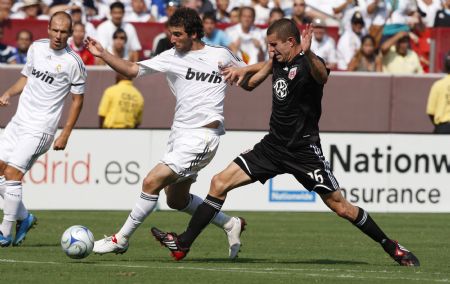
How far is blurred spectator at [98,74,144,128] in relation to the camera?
2116 cm

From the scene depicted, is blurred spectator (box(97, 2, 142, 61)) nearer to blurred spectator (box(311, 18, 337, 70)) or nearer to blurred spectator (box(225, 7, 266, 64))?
blurred spectator (box(225, 7, 266, 64))

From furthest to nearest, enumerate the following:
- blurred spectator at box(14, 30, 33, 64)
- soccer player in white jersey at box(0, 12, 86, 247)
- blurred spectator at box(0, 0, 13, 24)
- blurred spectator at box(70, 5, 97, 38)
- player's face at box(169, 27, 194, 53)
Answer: blurred spectator at box(0, 0, 13, 24) < blurred spectator at box(70, 5, 97, 38) < blurred spectator at box(14, 30, 33, 64) < soccer player in white jersey at box(0, 12, 86, 247) < player's face at box(169, 27, 194, 53)

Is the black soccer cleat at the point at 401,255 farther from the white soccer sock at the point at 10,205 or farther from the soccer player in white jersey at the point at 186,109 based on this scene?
the white soccer sock at the point at 10,205

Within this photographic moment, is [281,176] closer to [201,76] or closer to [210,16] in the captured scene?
[210,16]

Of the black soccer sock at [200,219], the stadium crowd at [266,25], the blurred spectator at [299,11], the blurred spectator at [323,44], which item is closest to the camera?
the black soccer sock at [200,219]

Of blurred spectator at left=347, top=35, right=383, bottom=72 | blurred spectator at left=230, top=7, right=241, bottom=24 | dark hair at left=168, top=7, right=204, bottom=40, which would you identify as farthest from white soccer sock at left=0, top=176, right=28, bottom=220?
blurred spectator at left=347, top=35, right=383, bottom=72

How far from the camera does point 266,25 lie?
24.3m

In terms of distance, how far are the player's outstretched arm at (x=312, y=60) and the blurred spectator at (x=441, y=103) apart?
9850 millimetres

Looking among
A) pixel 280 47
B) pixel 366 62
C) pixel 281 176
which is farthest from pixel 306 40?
pixel 366 62

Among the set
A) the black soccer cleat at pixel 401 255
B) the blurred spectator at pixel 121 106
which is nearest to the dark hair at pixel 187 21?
the black soccer cleat at pixel 401 255

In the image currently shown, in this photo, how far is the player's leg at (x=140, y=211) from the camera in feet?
39.2

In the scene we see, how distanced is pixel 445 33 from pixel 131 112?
22.5ft

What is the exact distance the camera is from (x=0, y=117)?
22516 millimetres

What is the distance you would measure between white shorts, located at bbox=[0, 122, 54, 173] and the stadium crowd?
29.2 feet
